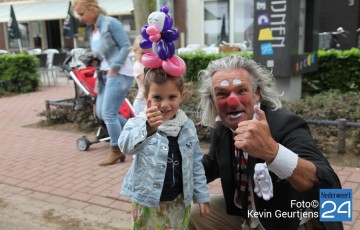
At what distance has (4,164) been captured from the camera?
16.4ft

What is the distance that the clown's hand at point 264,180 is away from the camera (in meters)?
1.90

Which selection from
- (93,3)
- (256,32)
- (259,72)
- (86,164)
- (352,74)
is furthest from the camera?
(352,74)

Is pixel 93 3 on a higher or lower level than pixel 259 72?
higher

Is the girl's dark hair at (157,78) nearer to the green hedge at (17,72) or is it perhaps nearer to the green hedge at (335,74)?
the green hedge at (335,74)

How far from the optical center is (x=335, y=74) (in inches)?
303

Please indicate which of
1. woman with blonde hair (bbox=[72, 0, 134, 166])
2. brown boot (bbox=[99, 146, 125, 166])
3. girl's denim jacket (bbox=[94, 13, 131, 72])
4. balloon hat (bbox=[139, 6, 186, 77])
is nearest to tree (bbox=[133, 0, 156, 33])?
woman with blonde hair (bbox=[72, 0, 134, 166])

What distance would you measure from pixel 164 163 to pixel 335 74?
639cm

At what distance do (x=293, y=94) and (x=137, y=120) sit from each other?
5.42m

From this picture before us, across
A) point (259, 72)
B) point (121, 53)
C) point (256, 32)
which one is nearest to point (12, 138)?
point (121, 53)

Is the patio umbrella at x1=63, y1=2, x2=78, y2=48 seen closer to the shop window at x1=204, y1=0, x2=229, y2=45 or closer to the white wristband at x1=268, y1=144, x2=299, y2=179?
the shop window at x1=204, y1=0, x2=229, y2=45

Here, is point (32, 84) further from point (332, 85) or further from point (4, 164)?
point (332, 85)

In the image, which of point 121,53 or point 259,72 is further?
point 121,53

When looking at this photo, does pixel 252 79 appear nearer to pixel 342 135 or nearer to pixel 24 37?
pixel 342 135

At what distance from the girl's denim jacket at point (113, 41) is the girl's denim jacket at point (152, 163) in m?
2.45
